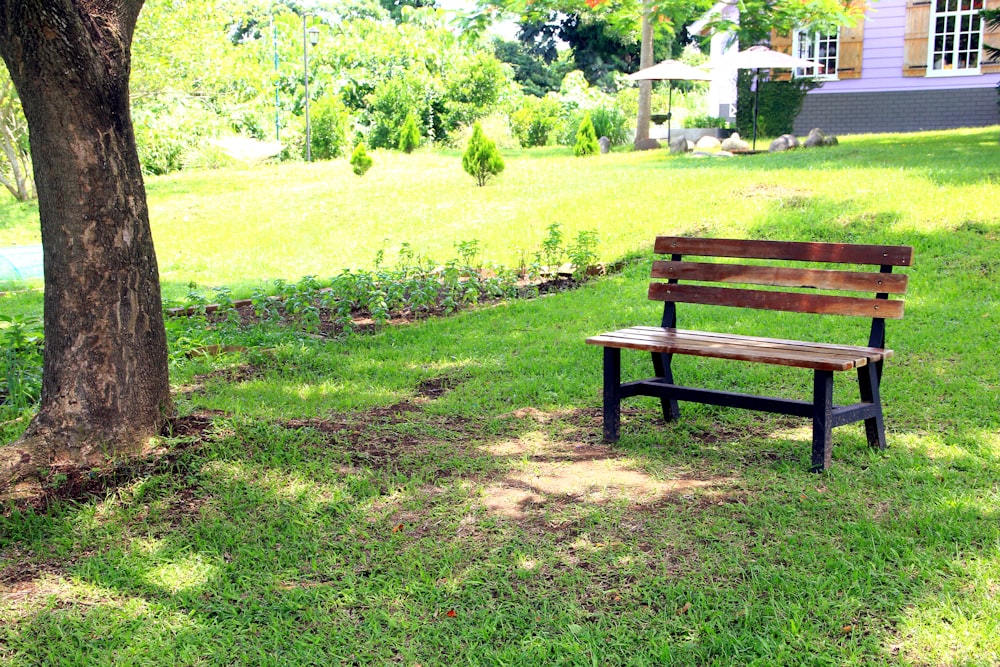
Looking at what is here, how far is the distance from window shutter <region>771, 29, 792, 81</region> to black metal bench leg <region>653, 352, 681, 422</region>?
17960 mm

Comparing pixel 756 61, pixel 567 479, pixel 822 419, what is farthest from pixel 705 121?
pixel 567 479

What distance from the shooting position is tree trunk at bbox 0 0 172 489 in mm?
3795

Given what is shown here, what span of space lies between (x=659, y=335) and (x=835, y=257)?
2.98 ft

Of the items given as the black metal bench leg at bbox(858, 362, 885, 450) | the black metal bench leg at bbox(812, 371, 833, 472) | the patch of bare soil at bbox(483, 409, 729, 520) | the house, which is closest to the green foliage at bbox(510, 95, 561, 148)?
the house

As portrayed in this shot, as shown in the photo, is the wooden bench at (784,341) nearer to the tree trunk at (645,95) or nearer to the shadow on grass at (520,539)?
the shadow on grass at (520,539)

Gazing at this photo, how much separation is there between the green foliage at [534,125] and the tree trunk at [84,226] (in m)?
21.6

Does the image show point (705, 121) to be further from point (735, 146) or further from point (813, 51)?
point (735, 146)

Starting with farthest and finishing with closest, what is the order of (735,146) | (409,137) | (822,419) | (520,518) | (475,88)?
(475,88) → (409,137) → (735,146) → (822,419) → (520,518)

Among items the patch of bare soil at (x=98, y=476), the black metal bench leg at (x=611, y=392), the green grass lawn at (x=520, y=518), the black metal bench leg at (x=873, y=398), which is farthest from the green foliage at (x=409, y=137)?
the black metal bench leg at (x=873, y=398)

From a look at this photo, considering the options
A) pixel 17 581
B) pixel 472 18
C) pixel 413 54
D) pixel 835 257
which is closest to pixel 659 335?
pixel 835 257

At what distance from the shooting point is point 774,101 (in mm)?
21172

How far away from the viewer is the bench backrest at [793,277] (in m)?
4.30

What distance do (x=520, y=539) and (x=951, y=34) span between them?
21.4 m

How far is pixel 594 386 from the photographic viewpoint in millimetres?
5613
